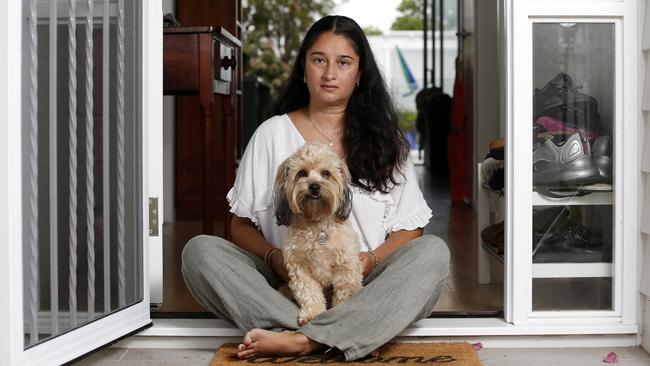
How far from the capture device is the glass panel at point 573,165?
275 centimetres

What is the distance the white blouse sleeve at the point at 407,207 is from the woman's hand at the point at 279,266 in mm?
357

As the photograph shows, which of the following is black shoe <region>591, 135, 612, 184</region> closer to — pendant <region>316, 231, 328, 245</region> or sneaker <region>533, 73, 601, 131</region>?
sneaker <region>533, 73, 601, 131</region>

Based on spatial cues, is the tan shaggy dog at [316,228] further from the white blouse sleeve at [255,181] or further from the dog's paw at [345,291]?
Answer: the white blouse sleeve at [255,181]

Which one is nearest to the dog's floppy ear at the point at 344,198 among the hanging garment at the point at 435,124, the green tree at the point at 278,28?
the hanging garment at the point at 435,124

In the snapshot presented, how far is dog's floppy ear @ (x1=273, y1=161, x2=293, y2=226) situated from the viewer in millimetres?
2389

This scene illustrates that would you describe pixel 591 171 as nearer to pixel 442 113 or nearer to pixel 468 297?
pixel 468 297

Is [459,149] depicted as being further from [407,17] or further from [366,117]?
[407,17]

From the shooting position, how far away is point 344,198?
7.93 ft

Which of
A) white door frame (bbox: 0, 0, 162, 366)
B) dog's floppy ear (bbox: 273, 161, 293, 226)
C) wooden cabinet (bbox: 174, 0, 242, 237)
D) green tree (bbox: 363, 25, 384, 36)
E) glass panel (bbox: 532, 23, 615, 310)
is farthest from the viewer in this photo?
green tree (bbox: 363, 25, 384, 36)

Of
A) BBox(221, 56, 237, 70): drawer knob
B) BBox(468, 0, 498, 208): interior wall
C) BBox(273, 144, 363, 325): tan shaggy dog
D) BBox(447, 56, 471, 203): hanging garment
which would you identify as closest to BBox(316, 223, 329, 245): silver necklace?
BBox(273, 144, 363, 325): tan shaggy dog

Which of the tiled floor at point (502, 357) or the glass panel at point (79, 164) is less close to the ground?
the glass panel at point (79, 164)

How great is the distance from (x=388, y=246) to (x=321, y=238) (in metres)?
0.35

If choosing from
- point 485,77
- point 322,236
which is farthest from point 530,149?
point 485,77

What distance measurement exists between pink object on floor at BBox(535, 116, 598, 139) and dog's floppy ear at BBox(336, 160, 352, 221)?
69cm
